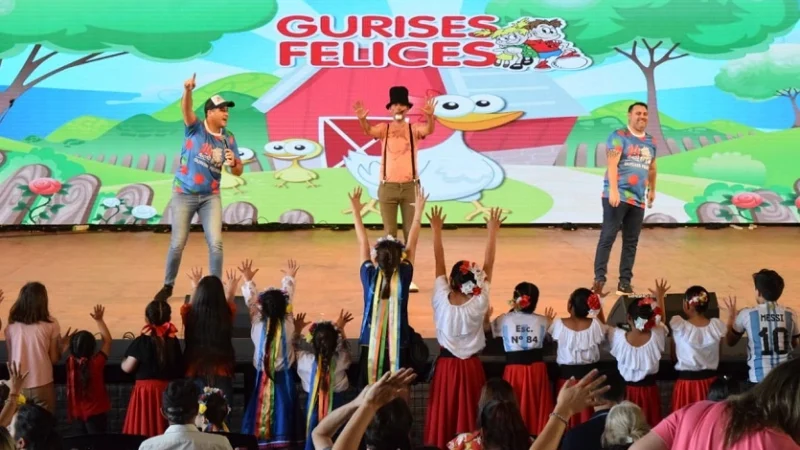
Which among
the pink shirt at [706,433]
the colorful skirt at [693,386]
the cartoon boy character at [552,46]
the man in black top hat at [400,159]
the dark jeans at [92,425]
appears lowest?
the dark jeans at [92,425]

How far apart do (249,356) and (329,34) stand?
5.35m

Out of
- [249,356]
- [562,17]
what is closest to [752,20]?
[562,17]

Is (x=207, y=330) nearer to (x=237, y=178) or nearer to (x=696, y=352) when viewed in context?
(x=696, y=352)

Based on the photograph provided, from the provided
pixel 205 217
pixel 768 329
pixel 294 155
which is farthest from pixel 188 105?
pixel 294 155

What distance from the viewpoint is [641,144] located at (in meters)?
6.75

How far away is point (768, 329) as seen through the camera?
14.7ft

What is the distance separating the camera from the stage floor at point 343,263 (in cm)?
656

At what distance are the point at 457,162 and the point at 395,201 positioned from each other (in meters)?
2.99

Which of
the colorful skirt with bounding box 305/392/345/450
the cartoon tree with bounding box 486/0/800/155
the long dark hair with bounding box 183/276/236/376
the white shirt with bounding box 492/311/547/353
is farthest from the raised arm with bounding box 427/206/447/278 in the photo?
the cartoon tree with bounding box 486/0/800/155

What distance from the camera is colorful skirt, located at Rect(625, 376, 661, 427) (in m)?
4.50

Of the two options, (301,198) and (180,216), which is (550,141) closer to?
(301,198)

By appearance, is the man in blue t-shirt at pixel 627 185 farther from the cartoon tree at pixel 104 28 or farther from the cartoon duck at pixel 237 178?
the cartoon tree at pixel 104 28

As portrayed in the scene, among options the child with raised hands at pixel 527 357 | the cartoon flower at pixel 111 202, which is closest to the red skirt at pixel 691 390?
the child with raised hands at pixel 527 357

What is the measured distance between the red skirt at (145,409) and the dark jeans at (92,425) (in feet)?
0.62
